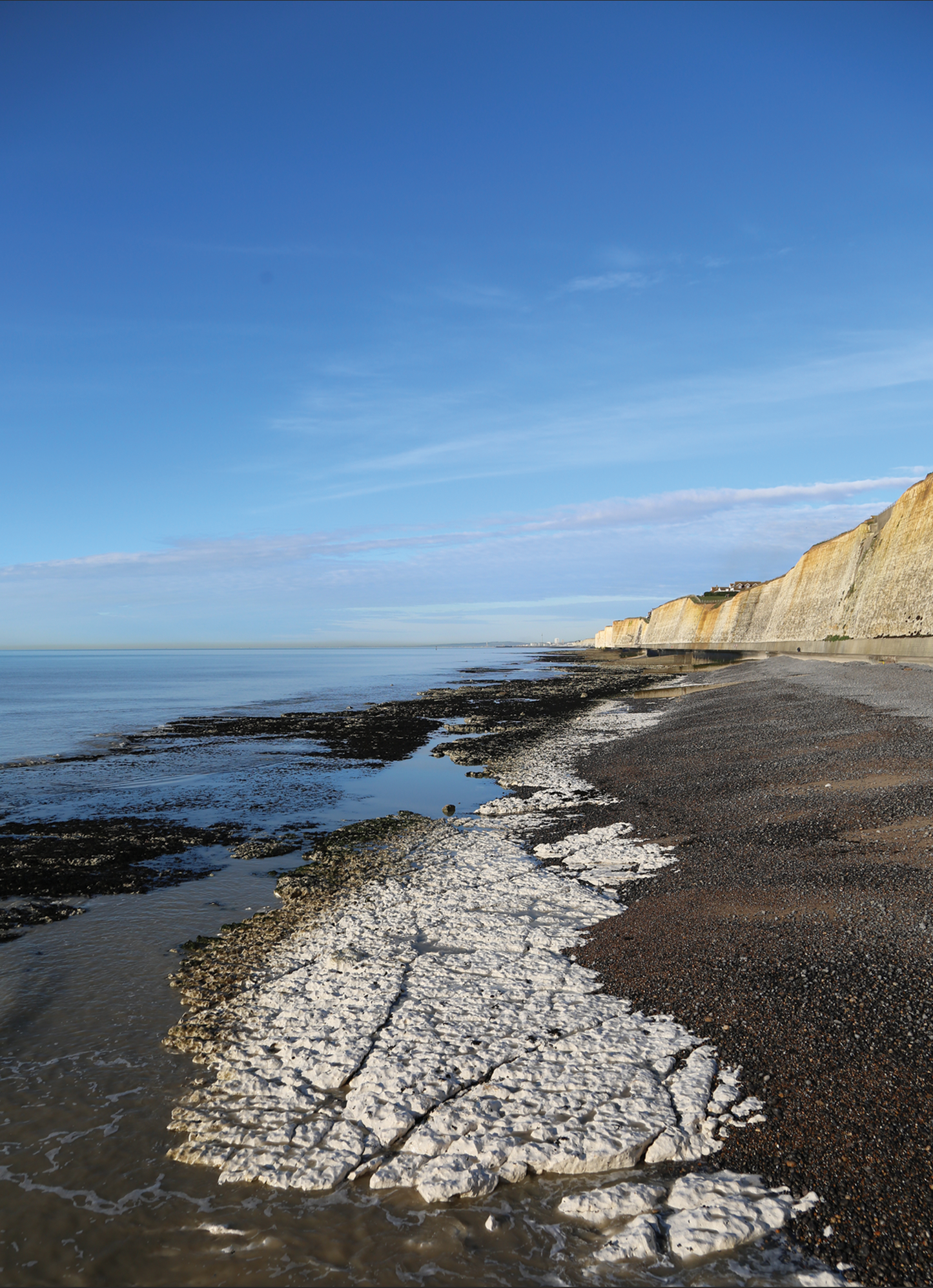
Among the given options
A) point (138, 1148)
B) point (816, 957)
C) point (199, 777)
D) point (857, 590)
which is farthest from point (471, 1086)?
point (857, 590)

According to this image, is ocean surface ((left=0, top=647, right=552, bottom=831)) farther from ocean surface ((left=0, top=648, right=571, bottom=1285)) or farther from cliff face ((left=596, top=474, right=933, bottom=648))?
cliff face ((left=596, top=474, right=933, bottom=648))

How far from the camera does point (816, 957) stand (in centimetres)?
558

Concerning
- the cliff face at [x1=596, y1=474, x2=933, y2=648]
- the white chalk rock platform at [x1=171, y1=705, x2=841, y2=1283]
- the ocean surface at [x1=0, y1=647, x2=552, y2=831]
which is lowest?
the ocean surface at [x1=0, y1=647, x2=552, y2=831]

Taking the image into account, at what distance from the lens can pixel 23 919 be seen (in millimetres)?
8109

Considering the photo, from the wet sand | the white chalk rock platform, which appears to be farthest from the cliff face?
the white chalk rock platform

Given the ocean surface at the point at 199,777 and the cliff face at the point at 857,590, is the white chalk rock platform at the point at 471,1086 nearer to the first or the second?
the ocean surface at the point at 199,777

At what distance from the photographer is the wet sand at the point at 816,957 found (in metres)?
3.45

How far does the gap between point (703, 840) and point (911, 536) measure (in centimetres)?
3466

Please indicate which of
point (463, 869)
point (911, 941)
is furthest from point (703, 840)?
point (911, 941)

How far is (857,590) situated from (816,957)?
45222 millimetres

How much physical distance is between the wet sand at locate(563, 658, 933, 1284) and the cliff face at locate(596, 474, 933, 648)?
25887 millimetres

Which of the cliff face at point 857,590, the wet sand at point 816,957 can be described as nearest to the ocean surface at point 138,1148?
the wet sand at point 816,957

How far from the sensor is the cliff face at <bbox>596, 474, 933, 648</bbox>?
35.0 metres

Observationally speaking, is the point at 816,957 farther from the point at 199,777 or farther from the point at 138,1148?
the point at 199,777
